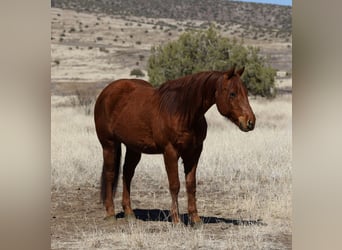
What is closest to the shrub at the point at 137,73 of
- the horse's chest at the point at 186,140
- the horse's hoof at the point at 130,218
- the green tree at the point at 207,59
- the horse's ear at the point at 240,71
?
the green tree at the point at 207,59

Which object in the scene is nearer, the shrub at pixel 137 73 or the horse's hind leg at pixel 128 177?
the horse's hind leg at pixel 128 177

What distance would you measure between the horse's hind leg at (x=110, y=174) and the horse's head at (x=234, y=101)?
2.53 feet

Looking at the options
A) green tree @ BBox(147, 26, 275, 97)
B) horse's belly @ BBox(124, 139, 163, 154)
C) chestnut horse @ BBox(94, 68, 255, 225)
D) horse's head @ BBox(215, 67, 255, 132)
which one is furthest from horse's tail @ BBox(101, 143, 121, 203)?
horse's head @ BBox(215, 67, 255, 132)

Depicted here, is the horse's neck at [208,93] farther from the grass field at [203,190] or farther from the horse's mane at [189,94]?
the grass field at [203,190]

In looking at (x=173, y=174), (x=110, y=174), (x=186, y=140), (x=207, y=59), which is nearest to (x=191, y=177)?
(x=173, y=174)

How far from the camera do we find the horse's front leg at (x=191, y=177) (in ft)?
15.3

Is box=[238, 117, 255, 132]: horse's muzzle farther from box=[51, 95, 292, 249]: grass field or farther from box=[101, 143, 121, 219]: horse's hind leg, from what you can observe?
box=[101, 143, 121, 219]: horse's hind leg

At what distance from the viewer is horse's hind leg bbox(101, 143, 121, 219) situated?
4625 mm

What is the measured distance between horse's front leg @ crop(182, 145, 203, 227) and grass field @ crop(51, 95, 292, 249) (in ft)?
0.24

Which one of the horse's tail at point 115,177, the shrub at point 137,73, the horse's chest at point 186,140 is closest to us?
the horse's chest at point 186,140

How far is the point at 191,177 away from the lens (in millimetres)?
4668
